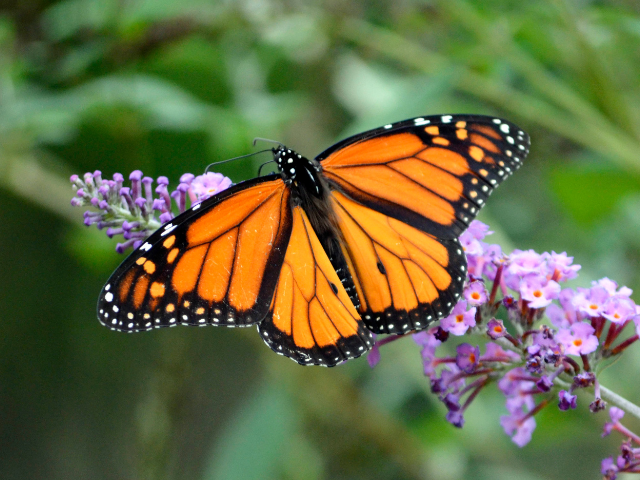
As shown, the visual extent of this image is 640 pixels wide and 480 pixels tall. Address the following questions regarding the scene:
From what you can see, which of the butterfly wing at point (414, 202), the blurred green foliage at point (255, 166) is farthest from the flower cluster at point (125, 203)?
the blurred green foliage at point (255, 166)

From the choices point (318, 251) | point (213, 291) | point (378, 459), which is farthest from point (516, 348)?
point (378, 459)

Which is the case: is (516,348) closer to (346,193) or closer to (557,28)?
(346,193)

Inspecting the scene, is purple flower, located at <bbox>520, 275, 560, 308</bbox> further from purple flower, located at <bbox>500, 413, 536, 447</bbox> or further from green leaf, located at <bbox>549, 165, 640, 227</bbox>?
green leaf, located at <bbox>549, 165, 640, 227</bbox>

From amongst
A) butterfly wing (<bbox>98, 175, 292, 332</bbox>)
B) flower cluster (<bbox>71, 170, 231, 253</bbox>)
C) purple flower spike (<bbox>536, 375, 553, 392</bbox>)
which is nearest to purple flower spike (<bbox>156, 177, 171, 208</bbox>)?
flower cluster (<bbox>71, 170, 231, 253</bbox>)

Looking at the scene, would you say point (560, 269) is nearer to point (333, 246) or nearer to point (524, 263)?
point (524, 263)

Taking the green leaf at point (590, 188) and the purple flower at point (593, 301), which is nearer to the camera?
the purple flower at point (593, 301)

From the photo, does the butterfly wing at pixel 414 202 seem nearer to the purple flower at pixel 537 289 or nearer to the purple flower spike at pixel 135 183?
the purple flower at pixel 537 289
